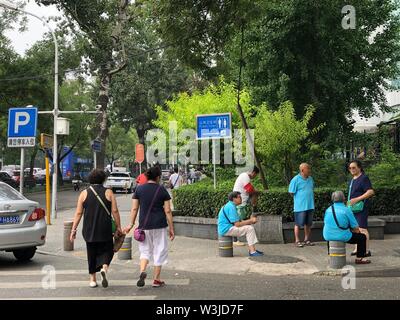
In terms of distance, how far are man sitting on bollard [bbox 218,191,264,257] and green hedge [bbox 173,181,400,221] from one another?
1.73 metres

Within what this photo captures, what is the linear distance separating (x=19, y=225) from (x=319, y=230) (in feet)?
20.6

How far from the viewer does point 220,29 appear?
500 inches

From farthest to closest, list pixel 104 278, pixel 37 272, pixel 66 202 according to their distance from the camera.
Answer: pixel 66 202 < pixel 37 272 < pixel 104 278

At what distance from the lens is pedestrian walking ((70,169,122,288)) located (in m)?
7.09

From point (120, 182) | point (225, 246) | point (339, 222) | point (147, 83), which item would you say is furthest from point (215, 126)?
point (147, 83)

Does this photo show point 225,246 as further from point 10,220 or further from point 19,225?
point 10,220

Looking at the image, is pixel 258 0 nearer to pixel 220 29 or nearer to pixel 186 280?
pixel 220 29

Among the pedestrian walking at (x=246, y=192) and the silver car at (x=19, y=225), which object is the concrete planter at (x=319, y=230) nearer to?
the pedestrian walking at (x=246, y=192)

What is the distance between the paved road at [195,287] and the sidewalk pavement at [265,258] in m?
0.31

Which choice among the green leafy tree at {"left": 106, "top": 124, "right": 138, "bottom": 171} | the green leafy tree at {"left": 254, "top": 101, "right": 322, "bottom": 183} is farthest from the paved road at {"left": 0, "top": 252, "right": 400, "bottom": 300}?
the green leafy tree at {"left": 106, "top": 124, "right": 138, "bottom": 171}

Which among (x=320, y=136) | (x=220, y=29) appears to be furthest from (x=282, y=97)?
(x=220, y=29)

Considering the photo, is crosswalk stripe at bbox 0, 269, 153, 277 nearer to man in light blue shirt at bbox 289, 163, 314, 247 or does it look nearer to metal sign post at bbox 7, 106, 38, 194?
man in light blue shirt at bbox 289, 163, 314, 247

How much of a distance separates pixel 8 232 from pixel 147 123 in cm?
3977

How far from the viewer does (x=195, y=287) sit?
7.32 m
